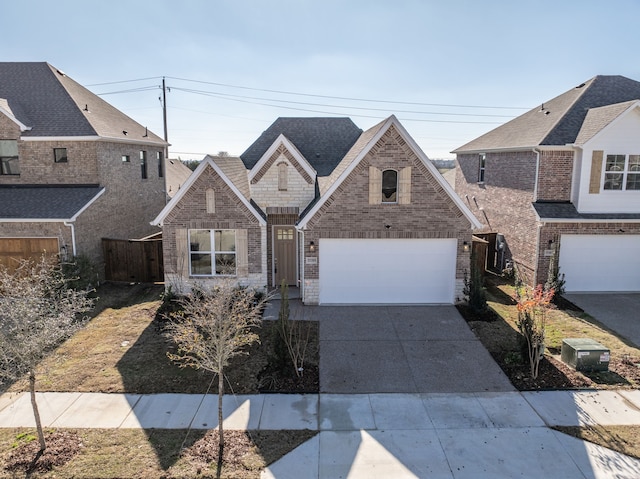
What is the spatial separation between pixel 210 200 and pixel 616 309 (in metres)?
14.8

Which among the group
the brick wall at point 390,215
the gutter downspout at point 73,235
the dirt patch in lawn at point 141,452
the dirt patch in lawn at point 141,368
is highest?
the brick wall at point 390,215

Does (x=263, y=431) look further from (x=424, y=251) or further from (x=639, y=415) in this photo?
(x=424, y=251)

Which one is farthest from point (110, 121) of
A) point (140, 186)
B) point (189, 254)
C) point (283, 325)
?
point (283, 325)

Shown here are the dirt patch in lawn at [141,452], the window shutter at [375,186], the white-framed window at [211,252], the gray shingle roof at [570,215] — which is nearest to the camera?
the dirt patch in lawn at [141,452]

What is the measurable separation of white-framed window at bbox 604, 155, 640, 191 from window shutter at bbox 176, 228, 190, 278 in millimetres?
16001

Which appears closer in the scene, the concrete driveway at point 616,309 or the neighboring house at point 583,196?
the concrete driveway at point 616,309

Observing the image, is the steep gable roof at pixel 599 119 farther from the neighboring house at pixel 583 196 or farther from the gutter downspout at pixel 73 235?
the gutter downspout at pixel 73 235

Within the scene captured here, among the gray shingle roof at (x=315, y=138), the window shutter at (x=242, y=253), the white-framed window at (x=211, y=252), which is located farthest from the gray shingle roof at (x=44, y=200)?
the gray shingle roof at (x=315, y=138)

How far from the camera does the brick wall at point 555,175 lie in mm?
17469

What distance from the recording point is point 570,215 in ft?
55.8

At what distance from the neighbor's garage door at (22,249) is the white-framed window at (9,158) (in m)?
3.59

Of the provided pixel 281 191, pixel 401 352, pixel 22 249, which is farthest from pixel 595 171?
pixel 22 249

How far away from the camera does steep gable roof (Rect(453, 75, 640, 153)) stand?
17734 mm

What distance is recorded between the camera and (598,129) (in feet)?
54.7
